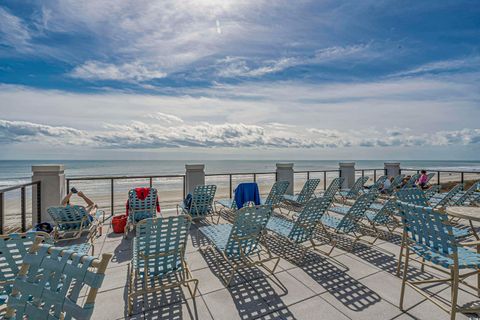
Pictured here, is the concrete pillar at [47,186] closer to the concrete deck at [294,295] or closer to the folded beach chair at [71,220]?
the folded beach chair at [71,220]

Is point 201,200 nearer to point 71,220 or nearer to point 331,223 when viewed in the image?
point 71,220

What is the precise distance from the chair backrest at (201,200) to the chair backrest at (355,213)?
2.82 m

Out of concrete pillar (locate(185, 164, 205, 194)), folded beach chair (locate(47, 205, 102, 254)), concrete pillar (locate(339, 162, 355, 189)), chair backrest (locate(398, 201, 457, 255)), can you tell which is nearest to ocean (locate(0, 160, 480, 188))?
concrete pillar (locate(339, 162, 355, 189))

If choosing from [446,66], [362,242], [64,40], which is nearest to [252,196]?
[362,242]

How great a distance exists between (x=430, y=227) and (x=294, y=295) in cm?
146

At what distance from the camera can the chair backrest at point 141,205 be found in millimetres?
4860

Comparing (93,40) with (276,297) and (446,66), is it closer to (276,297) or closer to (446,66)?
(276,297)

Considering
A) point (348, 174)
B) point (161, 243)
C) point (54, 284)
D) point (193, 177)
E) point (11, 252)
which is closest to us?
point (54, 284)

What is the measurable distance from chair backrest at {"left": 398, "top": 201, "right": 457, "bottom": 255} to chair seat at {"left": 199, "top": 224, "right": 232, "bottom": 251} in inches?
80.0

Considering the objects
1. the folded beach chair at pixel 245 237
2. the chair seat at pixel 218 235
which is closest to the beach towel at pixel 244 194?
the chair seat at pixel 218 235

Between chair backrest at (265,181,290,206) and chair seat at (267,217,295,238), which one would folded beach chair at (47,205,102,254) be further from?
chair backrest at (265,181,290,206)

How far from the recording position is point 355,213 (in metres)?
3.78

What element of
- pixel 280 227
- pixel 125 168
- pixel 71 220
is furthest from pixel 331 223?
pixel 125 168

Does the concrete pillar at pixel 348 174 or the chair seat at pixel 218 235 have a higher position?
the concrete pillar at pixel 348 174
